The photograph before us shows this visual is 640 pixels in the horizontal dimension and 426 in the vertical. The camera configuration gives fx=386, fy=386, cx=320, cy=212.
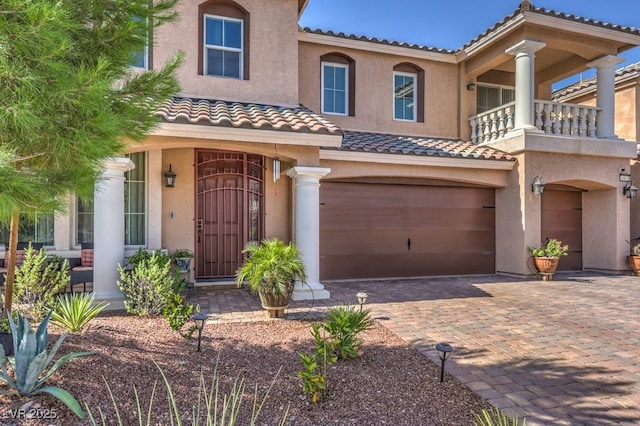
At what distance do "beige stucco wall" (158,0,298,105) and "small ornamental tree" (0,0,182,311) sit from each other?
5.91 m

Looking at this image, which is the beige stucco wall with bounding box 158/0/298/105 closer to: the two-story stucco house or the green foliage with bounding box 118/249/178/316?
the two-story stucco house

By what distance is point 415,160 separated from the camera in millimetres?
10680

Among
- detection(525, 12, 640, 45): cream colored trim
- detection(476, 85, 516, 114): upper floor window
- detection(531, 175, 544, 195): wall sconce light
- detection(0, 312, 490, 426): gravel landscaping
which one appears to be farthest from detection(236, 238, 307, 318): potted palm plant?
detection(476, 85, 516, 114): upper floor window

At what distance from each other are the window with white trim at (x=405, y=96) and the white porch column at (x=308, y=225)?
19.2 feet

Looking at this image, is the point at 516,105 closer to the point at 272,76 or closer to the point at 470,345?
the point at 272,76

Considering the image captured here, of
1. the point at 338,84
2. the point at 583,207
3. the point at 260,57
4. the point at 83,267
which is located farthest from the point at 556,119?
the point at 83,267

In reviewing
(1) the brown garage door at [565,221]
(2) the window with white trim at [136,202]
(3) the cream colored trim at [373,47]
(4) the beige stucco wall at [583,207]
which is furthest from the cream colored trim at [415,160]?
(2) the window with white trim at [136,202]

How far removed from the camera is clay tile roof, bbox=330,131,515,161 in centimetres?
1047

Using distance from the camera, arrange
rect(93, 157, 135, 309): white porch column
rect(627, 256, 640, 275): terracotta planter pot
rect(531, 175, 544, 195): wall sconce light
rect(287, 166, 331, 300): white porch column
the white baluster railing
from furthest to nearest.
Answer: rect(627, 256, 640, 275): terracotta planter pot → the white baluster railing → rect(531, 175, 544, 195): wall sconce light → rect(287, 166, 331, 300): white porch column → rect(93, 157, 135, 309): white porch column

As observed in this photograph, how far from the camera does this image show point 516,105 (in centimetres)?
1122

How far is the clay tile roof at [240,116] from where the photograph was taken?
24.1ft

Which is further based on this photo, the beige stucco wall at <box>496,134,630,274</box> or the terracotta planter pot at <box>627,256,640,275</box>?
the terracotta planter pot at <box>627,256,640,275</box>

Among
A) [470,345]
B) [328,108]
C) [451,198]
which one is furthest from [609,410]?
[328,108]

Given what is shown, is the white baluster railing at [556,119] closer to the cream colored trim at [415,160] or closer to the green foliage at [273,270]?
Result: the cream colored trim at [415,160]
